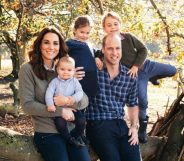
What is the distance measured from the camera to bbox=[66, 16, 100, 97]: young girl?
4.34 m

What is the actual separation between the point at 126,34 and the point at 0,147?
6.45ft

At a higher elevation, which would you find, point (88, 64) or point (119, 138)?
point (88, 64)

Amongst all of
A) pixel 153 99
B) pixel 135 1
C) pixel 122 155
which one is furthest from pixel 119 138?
pixel 153 99

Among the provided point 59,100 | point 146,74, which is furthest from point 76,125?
point 146,74

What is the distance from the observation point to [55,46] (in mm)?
4039

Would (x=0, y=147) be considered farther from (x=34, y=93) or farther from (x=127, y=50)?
(x=127, y=50)

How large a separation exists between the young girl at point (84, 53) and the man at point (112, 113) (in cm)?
11

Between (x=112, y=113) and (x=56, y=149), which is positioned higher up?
(x=112, y=113)

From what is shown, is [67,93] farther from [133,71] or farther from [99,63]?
[133,71]

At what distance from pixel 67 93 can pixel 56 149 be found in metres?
0.56

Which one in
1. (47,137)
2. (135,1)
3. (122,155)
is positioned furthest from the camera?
(135,1)

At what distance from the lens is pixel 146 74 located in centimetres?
518

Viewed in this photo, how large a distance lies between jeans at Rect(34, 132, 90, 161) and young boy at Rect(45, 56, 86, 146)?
0.07 m

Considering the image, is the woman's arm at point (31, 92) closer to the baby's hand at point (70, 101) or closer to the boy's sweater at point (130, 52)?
the baby's hand at point (70, 101)
